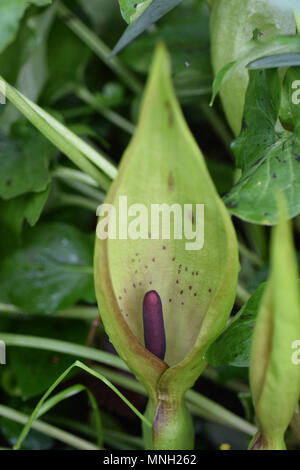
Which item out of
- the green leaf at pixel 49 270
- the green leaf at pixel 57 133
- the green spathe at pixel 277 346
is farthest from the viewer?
the green leaf at pixel 49 270

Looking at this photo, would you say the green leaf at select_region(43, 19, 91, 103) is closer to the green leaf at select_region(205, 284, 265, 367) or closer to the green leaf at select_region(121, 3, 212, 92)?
the green leaf at select_region(121, 3, 212, 92)

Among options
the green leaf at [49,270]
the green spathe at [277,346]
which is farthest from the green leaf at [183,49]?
the green spathe at [277,346]

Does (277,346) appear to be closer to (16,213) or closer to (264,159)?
(264,159)

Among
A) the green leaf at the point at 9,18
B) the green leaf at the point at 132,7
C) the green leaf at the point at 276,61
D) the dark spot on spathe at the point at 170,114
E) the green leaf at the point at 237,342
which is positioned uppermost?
the green leaf at the point at 132,7

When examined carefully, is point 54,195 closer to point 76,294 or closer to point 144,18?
point 76,294

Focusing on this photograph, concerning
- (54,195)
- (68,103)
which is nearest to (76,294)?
(54,195)

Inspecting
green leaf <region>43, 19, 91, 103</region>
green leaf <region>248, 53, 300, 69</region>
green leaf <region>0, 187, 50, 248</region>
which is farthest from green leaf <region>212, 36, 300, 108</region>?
green leaf <region>43, 19, 91, 103</region>

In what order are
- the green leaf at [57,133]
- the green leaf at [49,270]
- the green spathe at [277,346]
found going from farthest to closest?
the green leaf at [49,270], the green leaf at [57,133], the green spathe at [277,346]

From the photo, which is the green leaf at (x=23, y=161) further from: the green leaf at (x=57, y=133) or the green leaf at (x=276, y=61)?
the green leaf at (x=276, y=61)

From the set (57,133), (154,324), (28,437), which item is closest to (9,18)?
(57,133)
